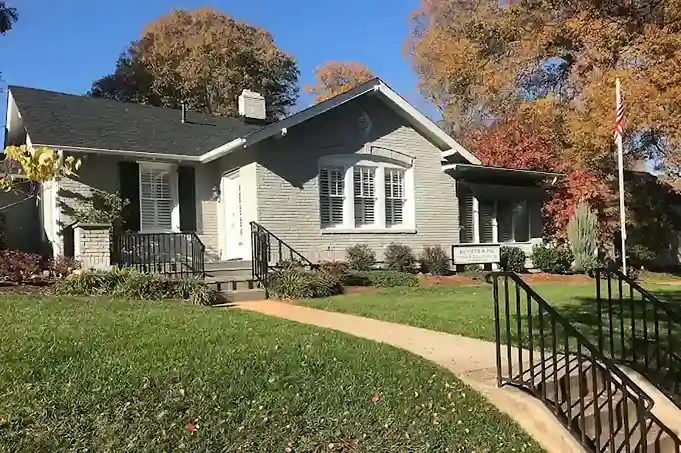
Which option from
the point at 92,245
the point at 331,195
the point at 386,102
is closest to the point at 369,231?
the point at 331,195

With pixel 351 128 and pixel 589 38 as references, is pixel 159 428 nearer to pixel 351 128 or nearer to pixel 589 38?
pixel 351 128

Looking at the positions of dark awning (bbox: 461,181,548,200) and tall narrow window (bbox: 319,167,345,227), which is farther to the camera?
dark awning (bbox: 461,181,548,200)

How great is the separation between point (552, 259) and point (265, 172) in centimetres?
1041

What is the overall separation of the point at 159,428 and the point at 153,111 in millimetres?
15489

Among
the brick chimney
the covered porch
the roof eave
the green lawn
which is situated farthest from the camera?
the brick chimney

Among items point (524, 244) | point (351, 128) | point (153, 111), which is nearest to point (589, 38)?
point (524, 244)

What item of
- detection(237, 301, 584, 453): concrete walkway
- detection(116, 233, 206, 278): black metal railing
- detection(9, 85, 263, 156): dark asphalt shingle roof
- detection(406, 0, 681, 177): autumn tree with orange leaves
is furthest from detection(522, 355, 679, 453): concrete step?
detection(406, 0, 681, 177): autumn tree with orange leaves

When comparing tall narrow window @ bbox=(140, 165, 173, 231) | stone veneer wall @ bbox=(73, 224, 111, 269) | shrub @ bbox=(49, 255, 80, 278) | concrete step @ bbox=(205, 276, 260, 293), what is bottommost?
concrete step @ bbox=(205, 276, 260, 293)

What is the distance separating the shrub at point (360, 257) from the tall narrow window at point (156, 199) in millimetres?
4617

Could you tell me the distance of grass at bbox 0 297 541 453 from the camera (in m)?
4.59

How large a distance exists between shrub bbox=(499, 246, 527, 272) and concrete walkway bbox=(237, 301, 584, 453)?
34.1 feet

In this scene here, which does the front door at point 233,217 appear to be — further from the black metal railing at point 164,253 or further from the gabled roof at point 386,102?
the black metal railing at point 164,253

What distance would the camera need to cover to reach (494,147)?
26953mm

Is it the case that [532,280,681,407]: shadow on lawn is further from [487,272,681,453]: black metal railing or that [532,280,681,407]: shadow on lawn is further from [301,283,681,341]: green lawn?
[487,272,681,453]: black metal railing
